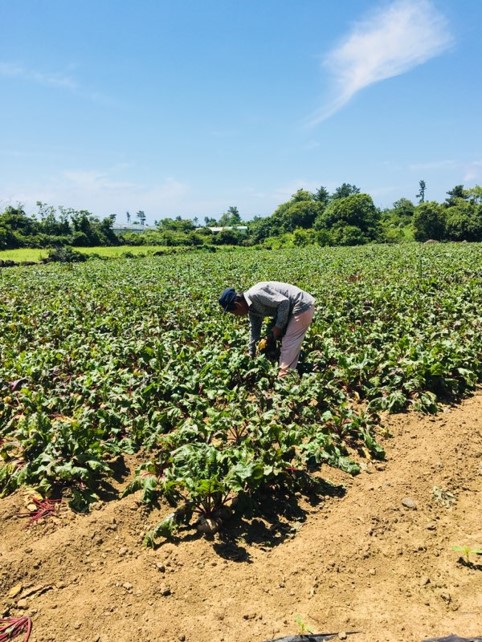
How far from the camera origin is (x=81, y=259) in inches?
1687

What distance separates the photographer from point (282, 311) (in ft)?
19.7

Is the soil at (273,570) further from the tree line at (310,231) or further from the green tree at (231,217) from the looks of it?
the green tree at (231,217)

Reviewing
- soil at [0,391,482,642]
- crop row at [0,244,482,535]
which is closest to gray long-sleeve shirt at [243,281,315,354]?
crop row at [0,244,482,535]

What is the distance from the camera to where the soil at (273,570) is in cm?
273

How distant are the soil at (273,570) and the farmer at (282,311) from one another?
237 cm

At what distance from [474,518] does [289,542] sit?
155 cm

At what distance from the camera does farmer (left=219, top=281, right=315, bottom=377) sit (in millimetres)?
6000

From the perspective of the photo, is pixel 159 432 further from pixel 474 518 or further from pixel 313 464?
pixel 474 518

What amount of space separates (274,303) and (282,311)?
0.51ft

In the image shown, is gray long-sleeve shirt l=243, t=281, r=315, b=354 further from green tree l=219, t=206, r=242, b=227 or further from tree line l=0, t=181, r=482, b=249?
green tree l=219, t=206, r=242, b=227

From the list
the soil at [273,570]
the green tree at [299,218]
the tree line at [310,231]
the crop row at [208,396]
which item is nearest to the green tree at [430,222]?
the tree line at [310,231]

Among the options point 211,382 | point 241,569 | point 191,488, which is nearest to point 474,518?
point 241,569

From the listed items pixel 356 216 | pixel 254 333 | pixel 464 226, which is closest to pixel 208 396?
pixel 254 333

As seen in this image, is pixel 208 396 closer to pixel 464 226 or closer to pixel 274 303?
pixel 274 303
